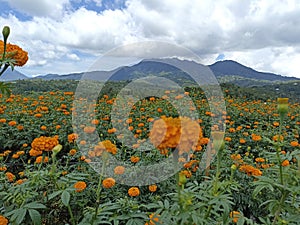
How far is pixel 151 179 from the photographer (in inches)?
89.0

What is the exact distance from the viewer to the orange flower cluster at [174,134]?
962 mm

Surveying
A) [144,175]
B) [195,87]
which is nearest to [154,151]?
[144,175]

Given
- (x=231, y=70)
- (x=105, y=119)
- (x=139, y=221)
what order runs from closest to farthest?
1. (x=139, y=221)
2. (x=105, y=119)
3. (x=231, y=70)

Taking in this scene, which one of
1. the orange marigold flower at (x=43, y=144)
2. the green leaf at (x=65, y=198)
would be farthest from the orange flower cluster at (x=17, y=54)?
the green leaf at (x=65, y=198)

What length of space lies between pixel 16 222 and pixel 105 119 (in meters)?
2.67

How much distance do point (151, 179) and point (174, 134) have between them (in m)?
1.39

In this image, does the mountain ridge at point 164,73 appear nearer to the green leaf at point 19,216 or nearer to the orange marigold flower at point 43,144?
the orange marigold flower at point 43,144

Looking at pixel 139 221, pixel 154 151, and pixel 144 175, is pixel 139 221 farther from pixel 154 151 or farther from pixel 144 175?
pixel 154 151

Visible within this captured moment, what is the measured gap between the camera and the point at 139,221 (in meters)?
1.30

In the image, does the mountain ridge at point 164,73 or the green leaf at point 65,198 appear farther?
the mountain ridge at point 164,73

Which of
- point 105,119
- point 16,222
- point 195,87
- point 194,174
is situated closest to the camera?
point 16,222

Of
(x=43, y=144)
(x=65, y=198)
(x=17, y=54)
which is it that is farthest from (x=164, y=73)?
(x=65, y=198)

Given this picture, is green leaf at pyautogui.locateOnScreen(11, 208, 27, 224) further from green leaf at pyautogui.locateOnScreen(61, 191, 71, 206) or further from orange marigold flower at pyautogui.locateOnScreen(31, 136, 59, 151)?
orange marigold flower at pyautogui.locateOnScreen(31, 136, 59, 151)

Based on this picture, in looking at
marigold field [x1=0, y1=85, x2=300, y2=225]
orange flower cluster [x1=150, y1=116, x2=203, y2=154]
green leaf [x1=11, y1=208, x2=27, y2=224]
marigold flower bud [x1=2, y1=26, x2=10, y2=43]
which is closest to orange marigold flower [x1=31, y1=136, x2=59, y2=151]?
marigold field [x1=0, y1=85, x2=300, y2=225]
